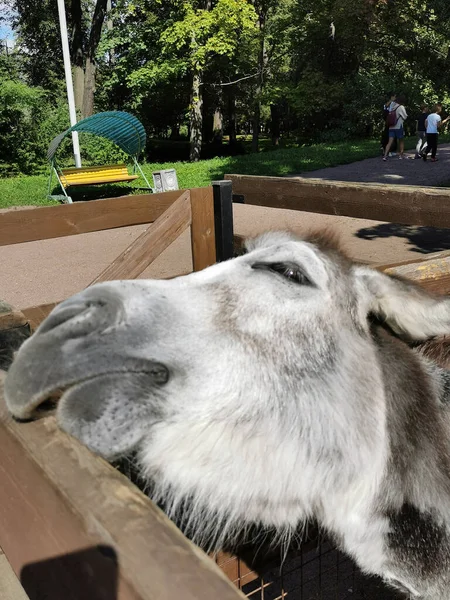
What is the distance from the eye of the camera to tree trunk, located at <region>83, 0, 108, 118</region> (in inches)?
842

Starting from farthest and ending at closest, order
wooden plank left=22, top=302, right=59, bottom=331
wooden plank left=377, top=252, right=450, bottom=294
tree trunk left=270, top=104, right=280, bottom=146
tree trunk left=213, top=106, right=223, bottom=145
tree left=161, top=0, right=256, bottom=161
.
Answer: tree trunk left=270, top=104, right=280, bottom=146
tree trunk left=213, top=106, right=223, bottom=145
tree left=161, top=0, right=256, bottom=161
wooden plank left=377, top=252, right=450, bottom=294
wooden plank left=22, top=302, right=59, bottom=331

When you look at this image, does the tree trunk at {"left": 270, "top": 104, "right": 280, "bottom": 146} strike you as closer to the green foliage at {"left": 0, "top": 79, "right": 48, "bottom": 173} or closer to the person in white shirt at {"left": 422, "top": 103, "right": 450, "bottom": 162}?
the person in white shirt at {"left": 422, "top": 103, "right": 450, "bottom": 162}

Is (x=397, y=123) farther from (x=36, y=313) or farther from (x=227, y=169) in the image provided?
(x=36, y=313)

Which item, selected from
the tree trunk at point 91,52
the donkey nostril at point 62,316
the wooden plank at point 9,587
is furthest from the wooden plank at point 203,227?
the tree trunk at point 91,52

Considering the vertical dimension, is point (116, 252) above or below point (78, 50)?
below

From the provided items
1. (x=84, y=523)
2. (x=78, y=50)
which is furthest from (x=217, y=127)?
(x=84, y=523)

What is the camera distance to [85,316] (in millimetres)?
1396

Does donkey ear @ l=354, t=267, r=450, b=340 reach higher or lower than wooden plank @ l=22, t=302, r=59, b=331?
higher

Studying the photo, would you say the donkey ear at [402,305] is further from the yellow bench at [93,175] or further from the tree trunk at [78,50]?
the tree trunk at [78,50]

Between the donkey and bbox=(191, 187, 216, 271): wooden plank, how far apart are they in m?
2.42

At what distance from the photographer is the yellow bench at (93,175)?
50.9 ft

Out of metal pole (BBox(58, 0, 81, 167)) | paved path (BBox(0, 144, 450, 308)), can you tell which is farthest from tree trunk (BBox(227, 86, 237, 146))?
paved path (BBox(0, 144, 450, 308))

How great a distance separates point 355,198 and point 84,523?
12.9 feet

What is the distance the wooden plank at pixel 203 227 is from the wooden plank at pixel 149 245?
0.10 metres
